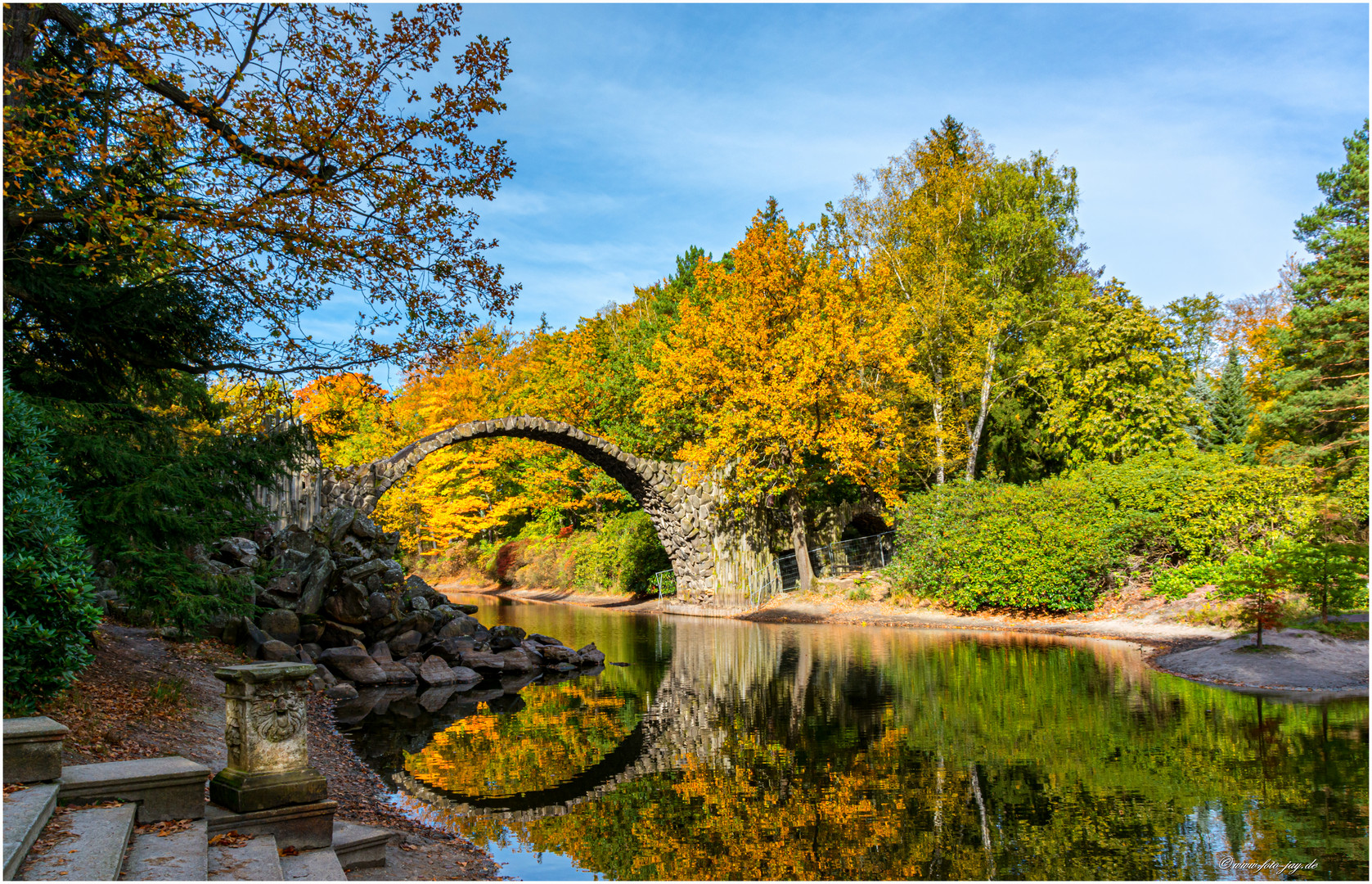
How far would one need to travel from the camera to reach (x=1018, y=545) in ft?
56.3

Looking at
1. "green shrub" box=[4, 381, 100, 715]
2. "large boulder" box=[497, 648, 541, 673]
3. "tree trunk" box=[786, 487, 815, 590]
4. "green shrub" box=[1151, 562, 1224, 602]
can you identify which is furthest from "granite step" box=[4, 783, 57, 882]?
"tree trunk" box=[786, 487, 815, 590]

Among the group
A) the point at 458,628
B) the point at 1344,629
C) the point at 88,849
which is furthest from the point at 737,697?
the point at 88,849

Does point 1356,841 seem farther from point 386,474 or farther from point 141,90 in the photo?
point 386,474

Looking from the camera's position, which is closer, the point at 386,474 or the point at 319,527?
the point at 319,527

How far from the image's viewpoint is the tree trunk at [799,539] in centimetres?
2341

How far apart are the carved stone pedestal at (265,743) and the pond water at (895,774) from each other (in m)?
1.38

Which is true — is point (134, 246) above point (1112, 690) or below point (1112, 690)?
above

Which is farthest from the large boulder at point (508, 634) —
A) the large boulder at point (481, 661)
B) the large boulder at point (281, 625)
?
the large boulder at point (281, 625)

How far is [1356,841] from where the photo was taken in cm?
486

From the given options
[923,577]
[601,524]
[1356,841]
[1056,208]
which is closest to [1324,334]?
[923,577]

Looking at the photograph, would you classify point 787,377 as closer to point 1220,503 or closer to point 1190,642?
point 1220,503

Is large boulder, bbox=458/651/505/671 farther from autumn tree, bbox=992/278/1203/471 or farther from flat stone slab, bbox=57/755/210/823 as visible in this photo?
autumn tree, bbox=992/278/1203/471

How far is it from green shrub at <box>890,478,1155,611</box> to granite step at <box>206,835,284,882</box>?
15.5 meters

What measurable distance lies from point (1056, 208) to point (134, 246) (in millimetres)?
26796
